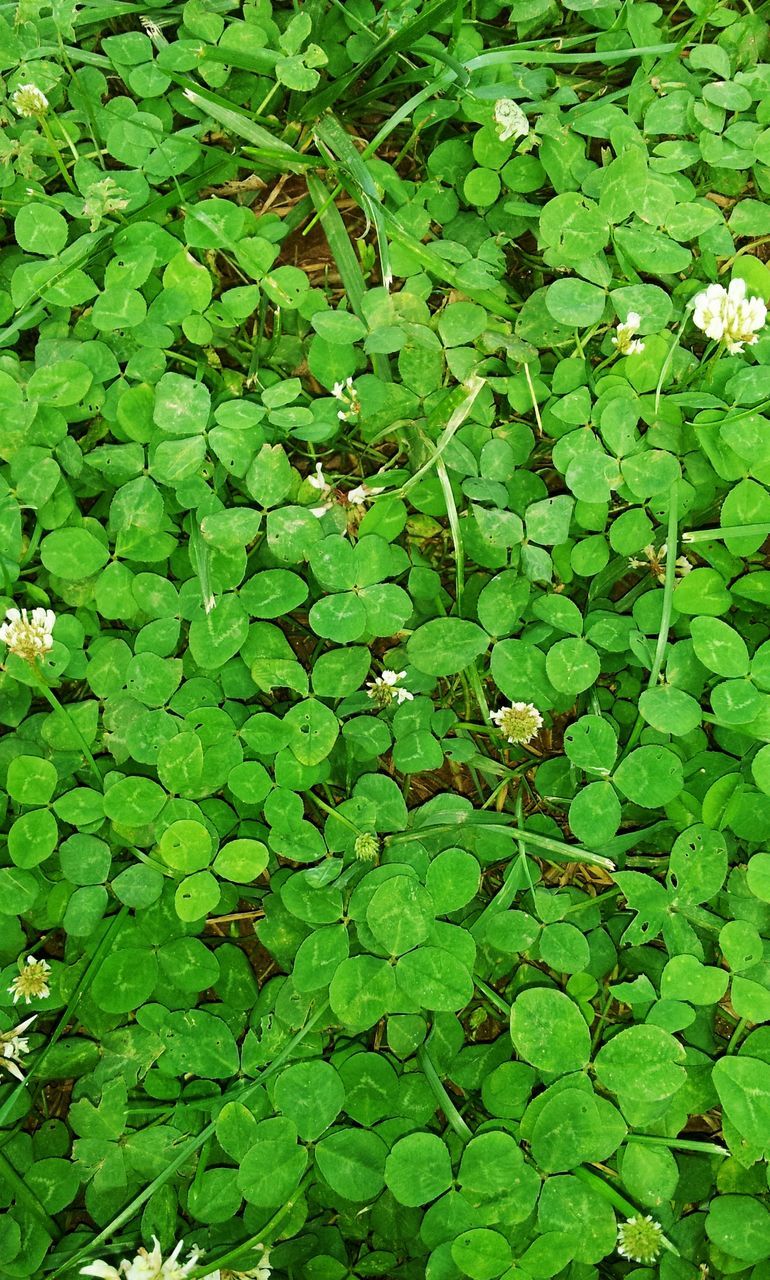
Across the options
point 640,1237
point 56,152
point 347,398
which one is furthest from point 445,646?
point 56,152

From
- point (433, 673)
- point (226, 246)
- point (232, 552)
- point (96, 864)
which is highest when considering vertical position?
point (226, 246)

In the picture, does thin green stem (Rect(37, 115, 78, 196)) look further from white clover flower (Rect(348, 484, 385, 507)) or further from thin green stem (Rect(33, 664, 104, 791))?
thin green stem (Rect(33, 664, 104, 791))

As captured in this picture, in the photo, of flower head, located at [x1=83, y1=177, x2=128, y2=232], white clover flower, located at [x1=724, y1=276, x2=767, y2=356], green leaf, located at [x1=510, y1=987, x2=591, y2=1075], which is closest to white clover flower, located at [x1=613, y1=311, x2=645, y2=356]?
white clover flower, located at [x1=724, y1=276, x2=767, y2=356]

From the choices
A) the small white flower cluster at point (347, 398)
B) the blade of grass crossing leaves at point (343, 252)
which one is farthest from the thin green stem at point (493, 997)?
the blade of grass crossing leaves at point (343, 252)

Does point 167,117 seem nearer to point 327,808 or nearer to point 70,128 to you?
point 70,128

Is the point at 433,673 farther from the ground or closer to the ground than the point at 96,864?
farther from the ground

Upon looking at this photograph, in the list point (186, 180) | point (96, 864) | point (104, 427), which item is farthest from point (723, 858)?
point (186, 180)

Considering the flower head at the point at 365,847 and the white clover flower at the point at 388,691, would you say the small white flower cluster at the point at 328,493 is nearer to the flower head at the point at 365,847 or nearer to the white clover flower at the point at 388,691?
the white clover flower at the point at 388,691
